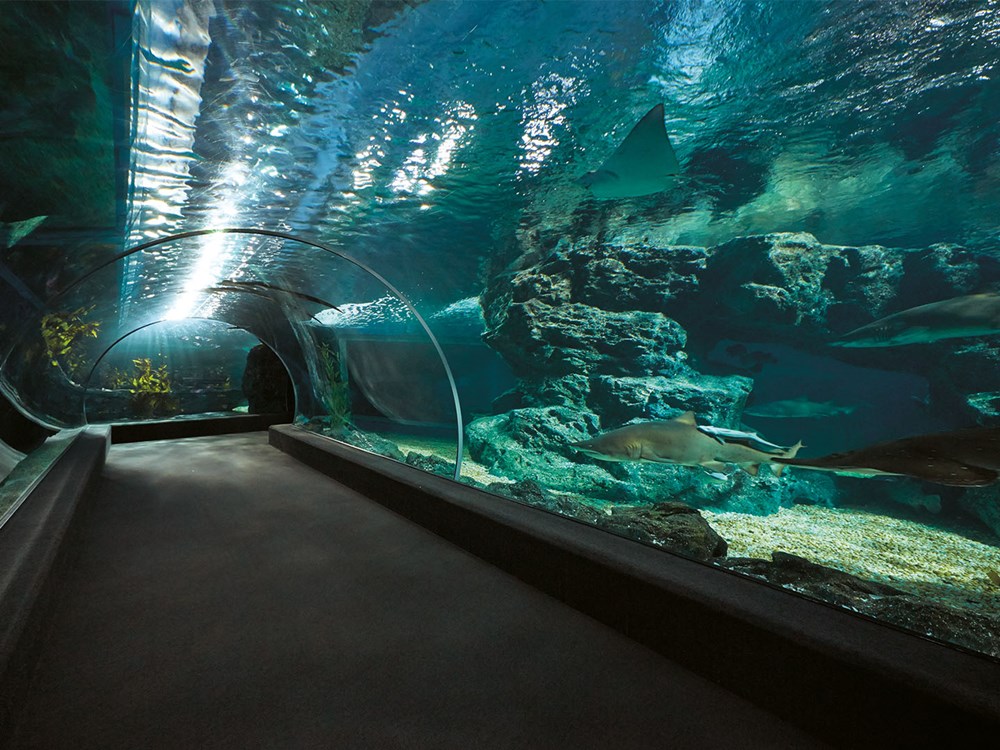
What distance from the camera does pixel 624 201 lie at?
5816mm

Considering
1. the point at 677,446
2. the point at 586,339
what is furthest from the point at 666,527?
the point at 586,339

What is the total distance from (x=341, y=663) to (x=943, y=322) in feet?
13.6

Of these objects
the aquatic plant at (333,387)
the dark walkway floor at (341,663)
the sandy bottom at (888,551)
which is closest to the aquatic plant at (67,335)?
the aquatic plant at (333,387)

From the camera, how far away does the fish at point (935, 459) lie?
5.34 ft

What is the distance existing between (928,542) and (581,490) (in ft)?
17.1

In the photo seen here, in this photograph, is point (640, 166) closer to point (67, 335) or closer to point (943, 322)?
point (943, 322)

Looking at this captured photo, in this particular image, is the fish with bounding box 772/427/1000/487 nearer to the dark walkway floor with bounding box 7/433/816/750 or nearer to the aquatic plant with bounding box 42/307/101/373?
the dark walkway floor with bounding box 7/433/816/750

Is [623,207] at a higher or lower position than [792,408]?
higher

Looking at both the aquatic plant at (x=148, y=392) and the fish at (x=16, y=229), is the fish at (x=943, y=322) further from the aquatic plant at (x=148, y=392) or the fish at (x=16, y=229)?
the aquatic plant at (x=148, y=392)

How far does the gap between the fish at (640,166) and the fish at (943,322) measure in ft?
8.32

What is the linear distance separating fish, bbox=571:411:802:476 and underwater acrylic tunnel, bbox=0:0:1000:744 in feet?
0.09

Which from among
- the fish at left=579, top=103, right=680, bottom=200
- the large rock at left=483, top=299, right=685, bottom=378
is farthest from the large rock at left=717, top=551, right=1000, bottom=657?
the large rock at left=483, top=299, right=685, bottom=378

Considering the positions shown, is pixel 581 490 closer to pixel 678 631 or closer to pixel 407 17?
pixel 678 631

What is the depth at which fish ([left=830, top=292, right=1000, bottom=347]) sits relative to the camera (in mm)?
2814
